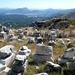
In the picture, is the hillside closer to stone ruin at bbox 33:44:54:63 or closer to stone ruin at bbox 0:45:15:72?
stone ruin at bbox 33:44:54:63

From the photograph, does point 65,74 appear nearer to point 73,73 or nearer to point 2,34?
point 73,73

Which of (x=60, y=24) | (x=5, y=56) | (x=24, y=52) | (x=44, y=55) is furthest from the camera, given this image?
(x=60, y=24)

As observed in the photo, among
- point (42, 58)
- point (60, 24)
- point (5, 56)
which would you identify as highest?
point (5, 56)

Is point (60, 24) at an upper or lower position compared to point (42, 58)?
lower

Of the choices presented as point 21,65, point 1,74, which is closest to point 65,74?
point 21,65

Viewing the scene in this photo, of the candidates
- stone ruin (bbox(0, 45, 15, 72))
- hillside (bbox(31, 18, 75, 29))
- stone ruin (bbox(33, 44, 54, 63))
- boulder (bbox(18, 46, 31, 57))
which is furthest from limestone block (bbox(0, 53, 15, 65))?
hillside (bbox(31, 18, 75, 29))

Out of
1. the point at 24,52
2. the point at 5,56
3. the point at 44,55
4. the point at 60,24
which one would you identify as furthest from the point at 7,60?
the point at 60,24

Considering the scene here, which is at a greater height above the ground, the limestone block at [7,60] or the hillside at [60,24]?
the limestone block at [7,60]

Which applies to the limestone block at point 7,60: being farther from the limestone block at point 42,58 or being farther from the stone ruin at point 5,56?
the limestone block at point 42,58

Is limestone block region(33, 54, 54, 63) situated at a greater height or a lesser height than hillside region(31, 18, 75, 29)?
greater

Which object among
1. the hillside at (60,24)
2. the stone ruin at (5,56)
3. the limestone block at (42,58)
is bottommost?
the hillside at (60,24)

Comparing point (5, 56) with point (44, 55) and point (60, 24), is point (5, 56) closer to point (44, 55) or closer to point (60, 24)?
point (44, 55)

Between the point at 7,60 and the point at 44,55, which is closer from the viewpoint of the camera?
the point at 7,60

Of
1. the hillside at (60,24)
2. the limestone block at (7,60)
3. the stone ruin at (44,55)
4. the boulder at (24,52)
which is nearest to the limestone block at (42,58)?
the stone ruin at (44,55)
